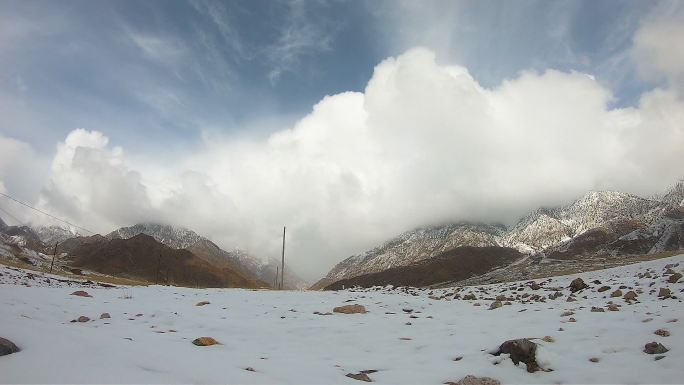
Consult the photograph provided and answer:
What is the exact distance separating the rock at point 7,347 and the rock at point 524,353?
286 inches

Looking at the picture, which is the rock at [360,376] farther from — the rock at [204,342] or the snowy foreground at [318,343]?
the rock at [204,342]

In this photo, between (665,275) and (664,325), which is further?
(665,275)

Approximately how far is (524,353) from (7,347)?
7.45 metres

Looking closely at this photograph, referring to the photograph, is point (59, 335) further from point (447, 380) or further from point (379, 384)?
point (447, 380)

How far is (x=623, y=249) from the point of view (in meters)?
140

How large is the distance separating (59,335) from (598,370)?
8.27 meters

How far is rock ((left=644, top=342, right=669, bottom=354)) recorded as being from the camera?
678 centimetres

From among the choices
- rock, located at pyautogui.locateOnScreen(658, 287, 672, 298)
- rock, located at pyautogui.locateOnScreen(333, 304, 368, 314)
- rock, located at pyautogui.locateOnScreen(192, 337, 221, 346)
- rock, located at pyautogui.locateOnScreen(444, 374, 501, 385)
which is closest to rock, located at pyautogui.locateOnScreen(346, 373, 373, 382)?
rock, located at pyautogui.locateOnScreen(444, 374, 501, 385)

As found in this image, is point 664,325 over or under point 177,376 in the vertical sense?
over

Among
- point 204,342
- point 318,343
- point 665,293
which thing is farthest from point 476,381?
point 665,293

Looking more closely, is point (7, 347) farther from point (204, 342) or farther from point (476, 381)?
point (476, 381)

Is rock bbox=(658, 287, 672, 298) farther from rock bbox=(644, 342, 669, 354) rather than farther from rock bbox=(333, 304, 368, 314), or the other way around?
rock bbox=(333, 304, 368, 314)

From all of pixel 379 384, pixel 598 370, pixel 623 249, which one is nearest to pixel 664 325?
pixel 598 370

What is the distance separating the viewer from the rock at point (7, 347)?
5031 millimetres
